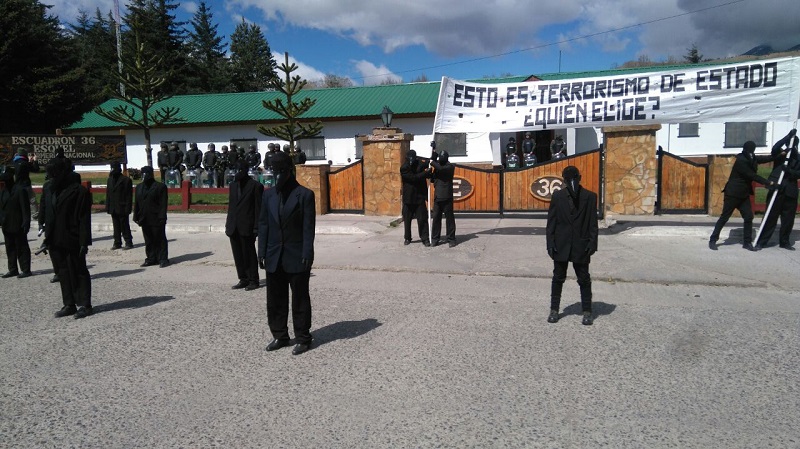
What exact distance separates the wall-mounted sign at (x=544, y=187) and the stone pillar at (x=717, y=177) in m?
3.17

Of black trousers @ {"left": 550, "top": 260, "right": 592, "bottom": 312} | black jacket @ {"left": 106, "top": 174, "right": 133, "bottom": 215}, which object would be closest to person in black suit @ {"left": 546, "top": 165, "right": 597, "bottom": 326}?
black trousers @ {"left": 550, "top": 260, "right": 592, "bottom": 312}

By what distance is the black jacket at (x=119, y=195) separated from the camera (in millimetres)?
11508

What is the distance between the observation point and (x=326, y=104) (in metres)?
31.8

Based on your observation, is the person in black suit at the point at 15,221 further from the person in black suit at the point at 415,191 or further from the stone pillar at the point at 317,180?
the stone pillar at the point at 317,180

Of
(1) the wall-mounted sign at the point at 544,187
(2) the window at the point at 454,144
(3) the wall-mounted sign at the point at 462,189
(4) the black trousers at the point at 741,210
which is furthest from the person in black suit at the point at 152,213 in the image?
(2) the window at the point at 454,144

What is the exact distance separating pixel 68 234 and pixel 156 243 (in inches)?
136

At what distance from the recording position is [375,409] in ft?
14.1

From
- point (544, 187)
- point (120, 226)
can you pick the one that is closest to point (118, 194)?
point (120, 226)

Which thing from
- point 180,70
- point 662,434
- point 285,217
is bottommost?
point 662,434

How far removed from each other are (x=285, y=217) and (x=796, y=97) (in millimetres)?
9642

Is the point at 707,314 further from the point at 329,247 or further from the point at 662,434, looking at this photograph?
the point at 329,247

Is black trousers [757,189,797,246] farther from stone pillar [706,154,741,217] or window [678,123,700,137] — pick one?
window [678,123,700,137]

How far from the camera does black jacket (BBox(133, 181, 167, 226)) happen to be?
32.4 ft

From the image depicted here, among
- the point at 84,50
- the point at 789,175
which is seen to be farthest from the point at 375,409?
the point at 84,50
